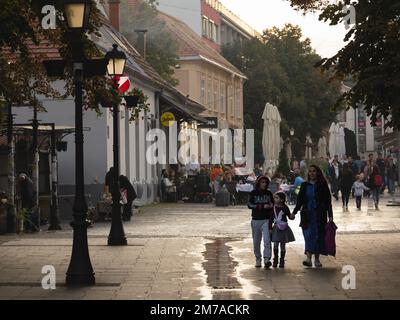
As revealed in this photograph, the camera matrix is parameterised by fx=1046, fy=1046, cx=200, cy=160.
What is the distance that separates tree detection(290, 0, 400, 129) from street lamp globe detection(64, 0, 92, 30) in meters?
5.21

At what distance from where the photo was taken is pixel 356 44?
699 inches

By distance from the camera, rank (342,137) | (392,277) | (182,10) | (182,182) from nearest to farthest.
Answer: (392,277), (182,182), (342,137), (182,10)

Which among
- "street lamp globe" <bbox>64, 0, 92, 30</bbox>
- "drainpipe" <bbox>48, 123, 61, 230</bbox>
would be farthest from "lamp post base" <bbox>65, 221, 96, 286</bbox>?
"drainpipe" <bbox>48, 123, 61, 230</bbox>

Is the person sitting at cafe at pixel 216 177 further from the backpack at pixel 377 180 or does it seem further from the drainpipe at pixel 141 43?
the drainpipe at pixel 141 43

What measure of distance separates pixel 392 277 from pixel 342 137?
45800mm

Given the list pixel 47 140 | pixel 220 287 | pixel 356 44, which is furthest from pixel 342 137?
pixel 220 287

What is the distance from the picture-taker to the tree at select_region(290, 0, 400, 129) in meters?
17.2

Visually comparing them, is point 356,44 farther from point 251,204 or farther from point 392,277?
point 392,277

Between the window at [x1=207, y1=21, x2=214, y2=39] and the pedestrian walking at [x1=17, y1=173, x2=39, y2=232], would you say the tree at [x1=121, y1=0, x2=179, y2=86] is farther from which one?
the pedestrian walking at [x1=17, y1=173, x2=39, y2=232]

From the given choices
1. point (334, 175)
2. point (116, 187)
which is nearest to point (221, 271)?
point (116, 187)

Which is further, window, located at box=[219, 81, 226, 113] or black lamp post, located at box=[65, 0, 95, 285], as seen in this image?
window, located at box=[219, 81, 226, 113]

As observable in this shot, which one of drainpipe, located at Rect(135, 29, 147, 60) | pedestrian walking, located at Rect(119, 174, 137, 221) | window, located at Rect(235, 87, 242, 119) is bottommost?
pedestrian walking, located at Rect(119, 174, 137, 221)

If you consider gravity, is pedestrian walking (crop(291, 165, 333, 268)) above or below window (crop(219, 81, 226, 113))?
below
